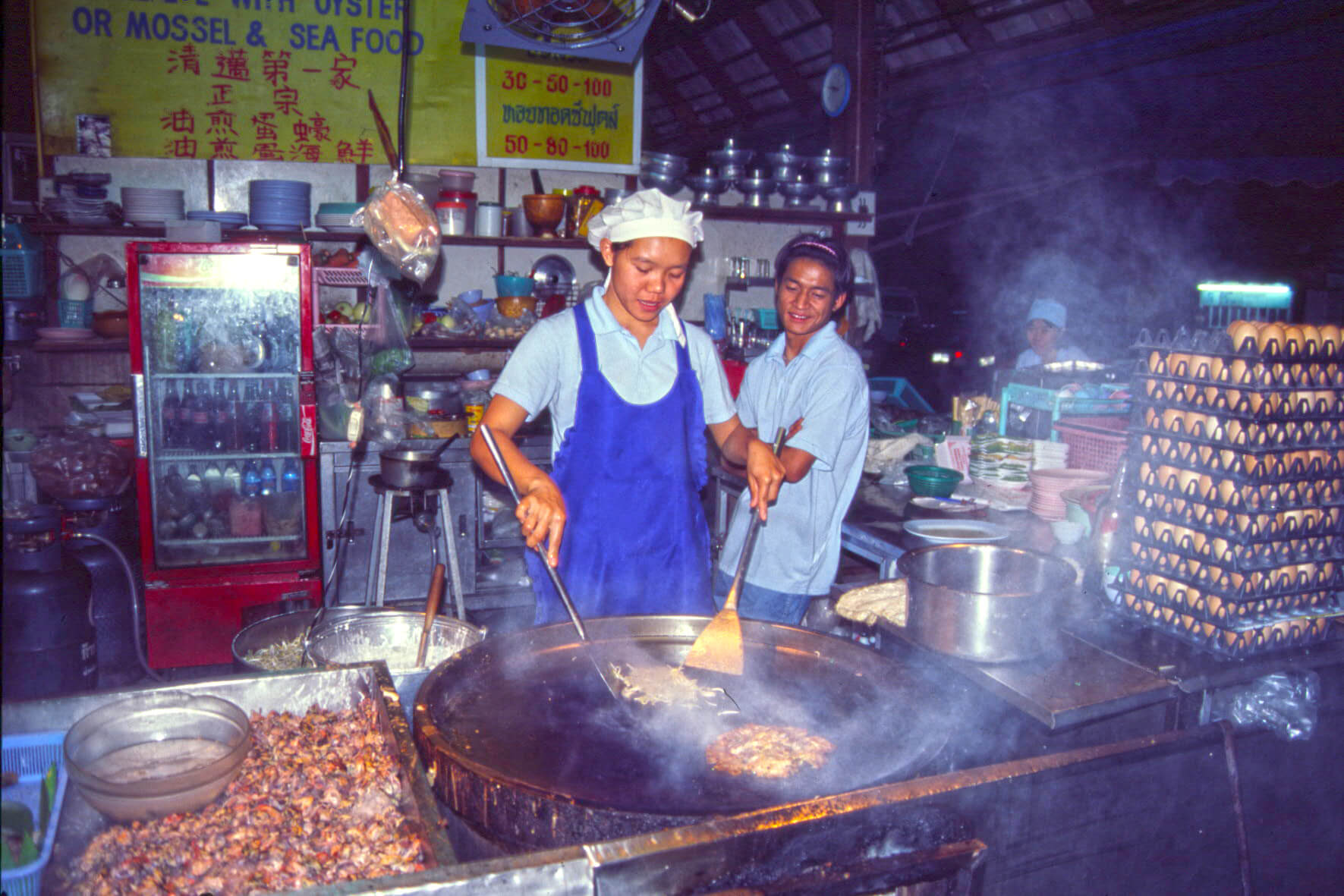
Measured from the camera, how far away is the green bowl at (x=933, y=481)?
4074 mm

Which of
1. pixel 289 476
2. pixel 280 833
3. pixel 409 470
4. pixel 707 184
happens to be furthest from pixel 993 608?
pixel 707 184

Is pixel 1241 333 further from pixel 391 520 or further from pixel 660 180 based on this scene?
pixel 660 180

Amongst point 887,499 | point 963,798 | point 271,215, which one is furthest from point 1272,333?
point 271,215

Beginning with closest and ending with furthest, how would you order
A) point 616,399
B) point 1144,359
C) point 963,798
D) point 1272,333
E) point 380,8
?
point 963,798
point 1272,333
point 1144,359
point 616,399
point 380,8

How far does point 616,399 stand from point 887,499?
2.05 metres

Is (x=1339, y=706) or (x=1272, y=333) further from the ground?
(x=1272, y=333)

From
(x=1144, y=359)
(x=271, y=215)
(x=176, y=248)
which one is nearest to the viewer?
(x=1144, y=359)

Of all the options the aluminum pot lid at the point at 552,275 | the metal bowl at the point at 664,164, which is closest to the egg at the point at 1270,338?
the metal bowl at the point at 664,164

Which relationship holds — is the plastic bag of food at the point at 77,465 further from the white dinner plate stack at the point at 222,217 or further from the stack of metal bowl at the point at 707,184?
the stack of metal bowl at the point at 707,184

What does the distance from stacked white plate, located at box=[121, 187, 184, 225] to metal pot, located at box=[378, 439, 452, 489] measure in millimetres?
2493

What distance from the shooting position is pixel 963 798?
1438 mm

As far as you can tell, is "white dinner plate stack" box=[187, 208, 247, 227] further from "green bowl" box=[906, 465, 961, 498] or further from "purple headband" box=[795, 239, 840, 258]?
"green bowl" box=[906, 465, 961, 498]

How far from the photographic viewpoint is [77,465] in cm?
484

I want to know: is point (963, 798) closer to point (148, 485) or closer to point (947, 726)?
point (947, 726)
